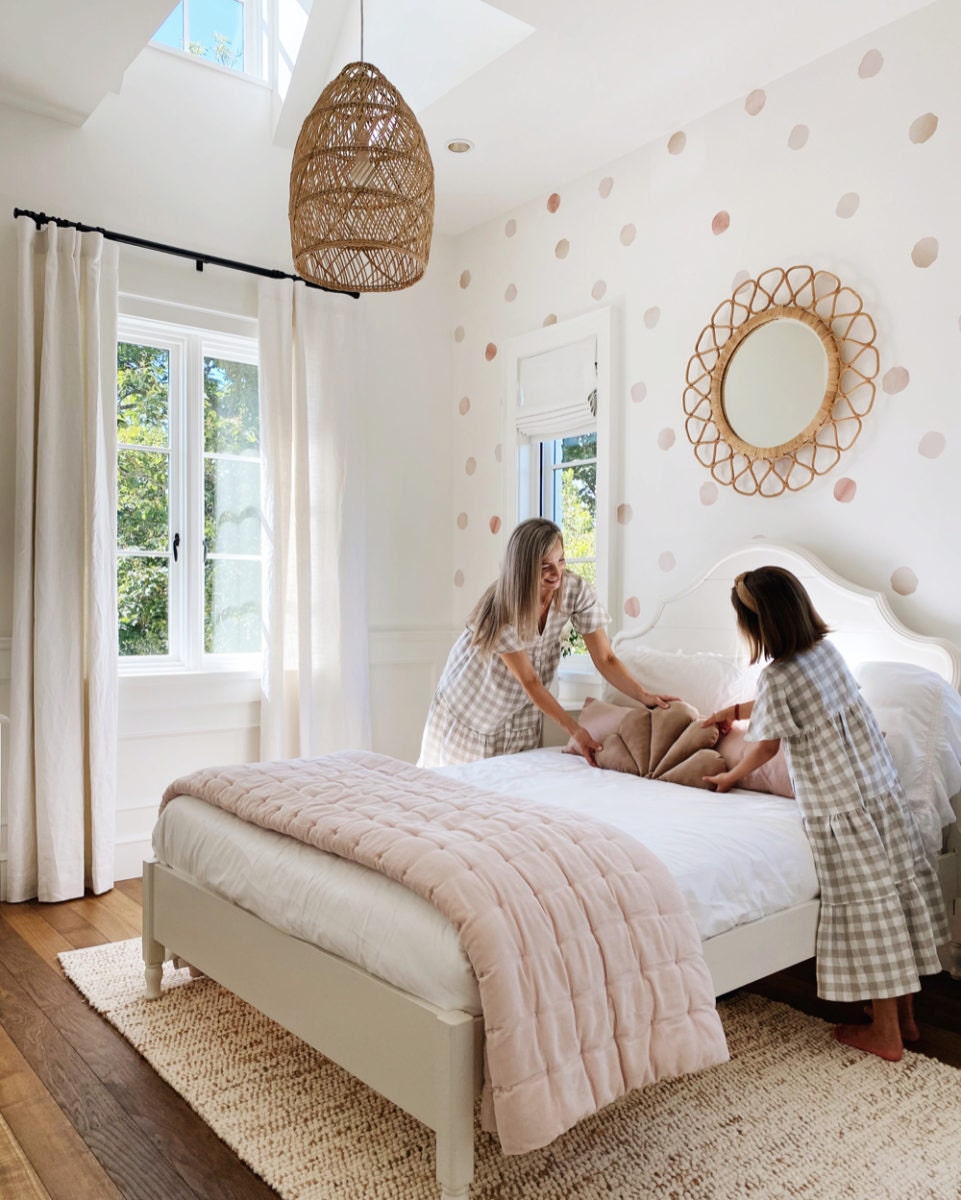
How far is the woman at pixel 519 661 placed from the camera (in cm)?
300

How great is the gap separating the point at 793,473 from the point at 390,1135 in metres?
2.25

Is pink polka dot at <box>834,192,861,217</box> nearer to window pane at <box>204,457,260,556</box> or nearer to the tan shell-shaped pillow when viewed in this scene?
the tan shell-shaped pillow

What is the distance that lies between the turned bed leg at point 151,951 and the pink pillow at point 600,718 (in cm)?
134

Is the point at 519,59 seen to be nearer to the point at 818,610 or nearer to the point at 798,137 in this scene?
the point at 798,137

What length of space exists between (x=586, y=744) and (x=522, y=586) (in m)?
0.54

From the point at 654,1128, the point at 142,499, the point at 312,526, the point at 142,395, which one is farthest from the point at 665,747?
the point at 142,395

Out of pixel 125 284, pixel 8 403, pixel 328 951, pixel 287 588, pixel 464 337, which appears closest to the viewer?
pixel 328 951

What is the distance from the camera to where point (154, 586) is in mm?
3791

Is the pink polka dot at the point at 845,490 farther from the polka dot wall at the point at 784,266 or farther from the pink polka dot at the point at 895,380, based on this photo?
the pink polka dot at the point at 895,380

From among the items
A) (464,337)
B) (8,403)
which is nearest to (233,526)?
(8,403)

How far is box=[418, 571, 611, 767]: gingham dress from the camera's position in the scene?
10.4 feet

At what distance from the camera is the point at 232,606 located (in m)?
3.95

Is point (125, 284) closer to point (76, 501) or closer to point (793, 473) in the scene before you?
point (76, 501)

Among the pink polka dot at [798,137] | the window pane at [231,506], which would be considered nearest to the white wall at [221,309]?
the window pane at [231,506]
